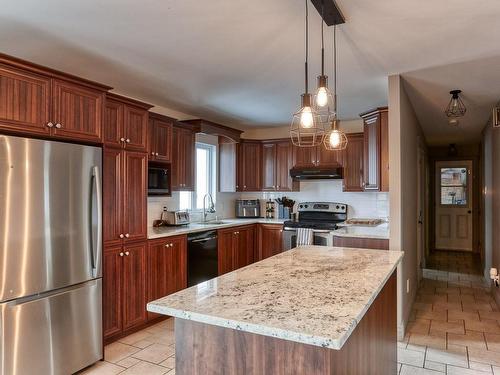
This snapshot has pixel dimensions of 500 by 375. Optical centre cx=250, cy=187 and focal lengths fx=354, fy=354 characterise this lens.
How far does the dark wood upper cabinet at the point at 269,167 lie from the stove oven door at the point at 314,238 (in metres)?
0.92

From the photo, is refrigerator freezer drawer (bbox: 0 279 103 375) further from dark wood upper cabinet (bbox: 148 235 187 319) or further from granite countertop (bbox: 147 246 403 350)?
granite countertop (bbox: 147 246 403 350)

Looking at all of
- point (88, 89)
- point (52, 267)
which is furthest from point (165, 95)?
point (52, 267)

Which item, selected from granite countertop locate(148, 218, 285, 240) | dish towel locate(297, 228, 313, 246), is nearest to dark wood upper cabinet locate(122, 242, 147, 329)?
granite countertop locate(148, 218, 285, 240)

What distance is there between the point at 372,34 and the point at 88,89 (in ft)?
6.92

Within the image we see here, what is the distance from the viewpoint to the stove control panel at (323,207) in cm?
538

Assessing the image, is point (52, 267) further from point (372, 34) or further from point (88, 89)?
point (372, 34)

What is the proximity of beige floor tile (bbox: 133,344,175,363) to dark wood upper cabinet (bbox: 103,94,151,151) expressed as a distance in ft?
5.82

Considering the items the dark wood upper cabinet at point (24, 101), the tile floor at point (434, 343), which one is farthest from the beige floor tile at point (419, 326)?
the dark wood upper cabinet at point (24, 101)

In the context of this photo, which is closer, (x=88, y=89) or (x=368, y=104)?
(x=88, y=89)

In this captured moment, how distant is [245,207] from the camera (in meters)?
5.88

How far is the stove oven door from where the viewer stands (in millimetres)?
4645

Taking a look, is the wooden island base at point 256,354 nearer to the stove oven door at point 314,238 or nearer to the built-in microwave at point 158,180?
the built-in microwave at point 158,180

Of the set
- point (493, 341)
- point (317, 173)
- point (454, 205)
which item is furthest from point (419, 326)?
point (454, 205)

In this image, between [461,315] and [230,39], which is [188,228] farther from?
[461,315]
